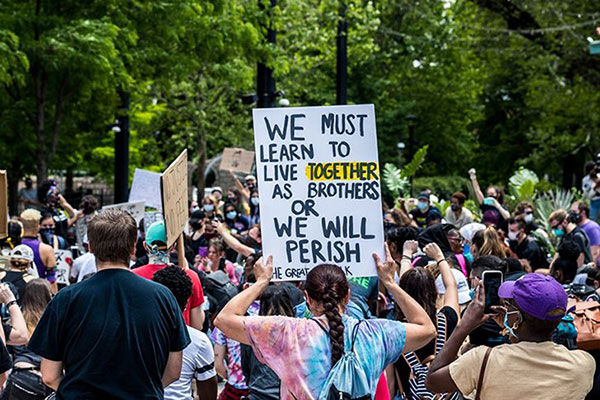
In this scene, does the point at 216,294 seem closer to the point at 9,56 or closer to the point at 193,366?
the point at 193,366

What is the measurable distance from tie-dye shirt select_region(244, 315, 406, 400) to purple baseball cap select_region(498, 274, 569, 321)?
0.58m

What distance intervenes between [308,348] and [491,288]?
995mm

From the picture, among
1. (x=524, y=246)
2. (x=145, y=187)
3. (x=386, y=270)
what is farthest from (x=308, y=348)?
(x=145, y=187)

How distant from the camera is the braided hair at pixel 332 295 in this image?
421 centimetres

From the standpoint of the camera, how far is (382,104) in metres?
38.8

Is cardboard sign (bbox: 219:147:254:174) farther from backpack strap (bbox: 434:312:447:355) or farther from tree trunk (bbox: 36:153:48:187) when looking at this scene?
A: backpack strap (bbox: 434:312:447:355)

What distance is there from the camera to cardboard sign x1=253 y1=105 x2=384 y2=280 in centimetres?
528

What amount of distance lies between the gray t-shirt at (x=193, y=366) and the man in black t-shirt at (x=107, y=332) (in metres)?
1.03

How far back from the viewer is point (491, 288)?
14.8 feet

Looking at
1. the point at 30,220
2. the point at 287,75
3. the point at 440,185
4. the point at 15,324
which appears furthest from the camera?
the point at 440,185

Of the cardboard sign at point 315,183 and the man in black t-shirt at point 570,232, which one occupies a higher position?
the cardboard sign at point 315,183

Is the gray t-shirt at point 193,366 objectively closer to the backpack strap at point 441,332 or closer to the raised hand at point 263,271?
the raised hand at point 263,271

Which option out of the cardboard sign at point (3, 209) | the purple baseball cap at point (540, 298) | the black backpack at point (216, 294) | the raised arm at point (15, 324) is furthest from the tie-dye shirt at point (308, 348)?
the black backpack at point (216, 294)

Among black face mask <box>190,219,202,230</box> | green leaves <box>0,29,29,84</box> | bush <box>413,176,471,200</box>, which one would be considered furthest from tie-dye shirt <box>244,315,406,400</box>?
bush <box>413,176,471,200</box>
